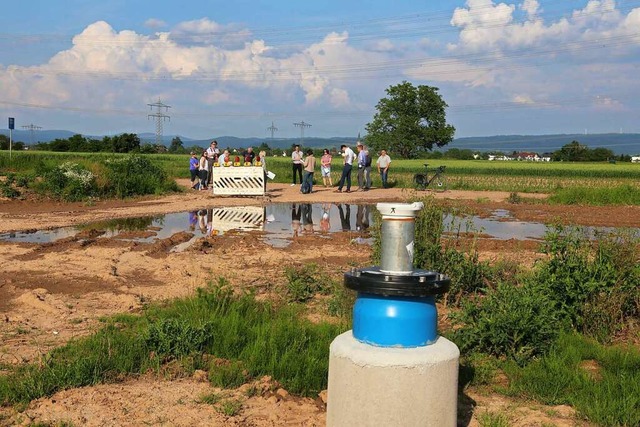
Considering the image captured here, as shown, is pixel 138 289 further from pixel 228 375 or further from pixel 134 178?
pixel 134 178

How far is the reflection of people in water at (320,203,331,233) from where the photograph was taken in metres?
16.3

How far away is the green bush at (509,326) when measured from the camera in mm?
6078

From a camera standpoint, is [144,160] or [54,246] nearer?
[54,246]

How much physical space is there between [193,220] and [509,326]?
42.1 ft

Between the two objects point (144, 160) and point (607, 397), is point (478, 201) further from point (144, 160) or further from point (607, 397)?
point (607, 397)

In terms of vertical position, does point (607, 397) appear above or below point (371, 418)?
below

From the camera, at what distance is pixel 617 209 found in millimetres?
23016

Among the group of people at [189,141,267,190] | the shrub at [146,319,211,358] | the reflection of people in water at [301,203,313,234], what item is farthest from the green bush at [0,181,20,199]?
the shrub at [146,319,211,358]

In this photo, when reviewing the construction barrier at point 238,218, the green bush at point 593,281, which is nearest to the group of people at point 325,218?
the construction barrier at point 238,218

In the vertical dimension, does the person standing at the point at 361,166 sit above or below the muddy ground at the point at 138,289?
above

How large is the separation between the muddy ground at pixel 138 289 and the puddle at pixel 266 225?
59 cm

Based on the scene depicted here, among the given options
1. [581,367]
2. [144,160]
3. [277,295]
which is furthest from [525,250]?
[144,160]

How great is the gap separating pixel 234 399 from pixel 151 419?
0.65 metres

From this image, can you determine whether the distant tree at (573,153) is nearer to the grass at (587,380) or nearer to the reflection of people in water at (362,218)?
the reflection of people in water at (362,218)
